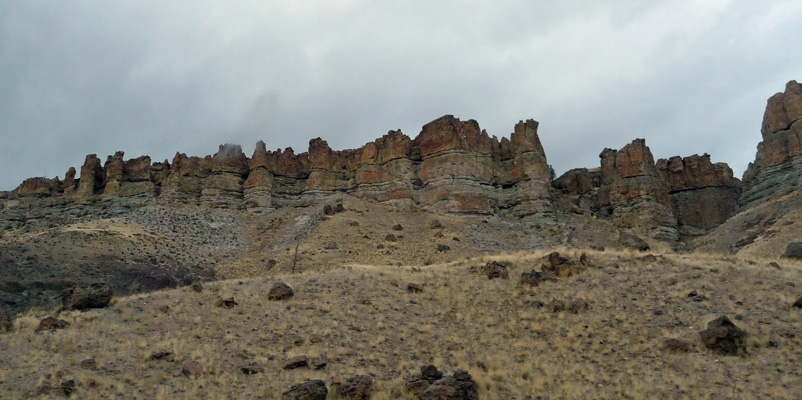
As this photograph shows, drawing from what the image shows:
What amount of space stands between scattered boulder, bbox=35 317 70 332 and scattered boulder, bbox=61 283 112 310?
7.30 ft

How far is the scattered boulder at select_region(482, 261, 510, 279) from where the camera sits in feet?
86.9

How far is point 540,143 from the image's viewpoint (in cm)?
6131

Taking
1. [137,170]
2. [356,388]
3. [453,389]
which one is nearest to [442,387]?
[453,389]

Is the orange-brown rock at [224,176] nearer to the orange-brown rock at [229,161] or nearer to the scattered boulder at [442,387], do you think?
the orange-brown rock at [229,161]

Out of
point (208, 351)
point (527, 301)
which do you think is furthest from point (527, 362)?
point (208, 351)

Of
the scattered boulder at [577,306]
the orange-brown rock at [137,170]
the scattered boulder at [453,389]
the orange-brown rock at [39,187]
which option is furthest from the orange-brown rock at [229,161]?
the scattered boulder at [453,389]

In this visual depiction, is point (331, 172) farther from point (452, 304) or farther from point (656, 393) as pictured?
point (656, 393)

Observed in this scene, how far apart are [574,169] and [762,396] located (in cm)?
6047

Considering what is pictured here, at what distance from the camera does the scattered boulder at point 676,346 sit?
1591cm

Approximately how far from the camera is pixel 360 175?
201 feet

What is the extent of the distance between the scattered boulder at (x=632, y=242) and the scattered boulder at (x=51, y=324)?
45.2 m

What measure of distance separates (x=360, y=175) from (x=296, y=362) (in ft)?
151

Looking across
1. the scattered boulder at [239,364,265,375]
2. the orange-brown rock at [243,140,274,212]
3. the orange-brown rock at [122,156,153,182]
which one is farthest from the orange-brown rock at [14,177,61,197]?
the scattered boulder at [239,364,265,375]

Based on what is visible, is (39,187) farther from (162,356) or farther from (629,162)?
(629,162)
